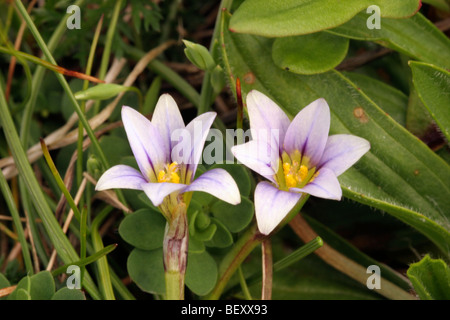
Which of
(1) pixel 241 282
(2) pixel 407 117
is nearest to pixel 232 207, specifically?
(1) pixel 241 282

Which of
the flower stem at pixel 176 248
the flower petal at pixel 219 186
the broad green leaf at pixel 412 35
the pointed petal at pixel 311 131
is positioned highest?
the broad green leaf at pixel 412 35

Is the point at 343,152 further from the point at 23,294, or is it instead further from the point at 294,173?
the point at 23,294

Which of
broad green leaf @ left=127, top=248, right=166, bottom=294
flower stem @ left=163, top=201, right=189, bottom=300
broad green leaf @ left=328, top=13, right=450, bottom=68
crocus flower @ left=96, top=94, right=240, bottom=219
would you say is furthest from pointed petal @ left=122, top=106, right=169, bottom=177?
broad green leaf @ left=328, top=13, right=450, bottom=68

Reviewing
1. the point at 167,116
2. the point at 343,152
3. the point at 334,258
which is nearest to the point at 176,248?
the point at 167,116

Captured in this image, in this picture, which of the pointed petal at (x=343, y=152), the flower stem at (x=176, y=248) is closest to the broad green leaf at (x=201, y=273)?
the flower stem at (x=176, y=248)

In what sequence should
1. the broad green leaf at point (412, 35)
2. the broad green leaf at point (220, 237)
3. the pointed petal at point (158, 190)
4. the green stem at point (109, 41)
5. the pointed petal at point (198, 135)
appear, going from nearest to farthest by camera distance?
the pointed petal at point (158, 190), the pointed petal at point (198, 135), the broad green leaf at point (220, 237), the broad green leaf at point (412, 35), the green stem at point (109, 41)

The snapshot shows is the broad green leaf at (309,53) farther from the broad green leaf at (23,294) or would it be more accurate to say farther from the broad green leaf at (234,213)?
the broad green leaf at (23,294)
